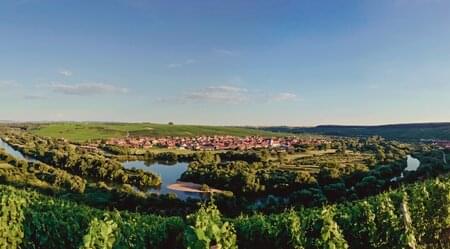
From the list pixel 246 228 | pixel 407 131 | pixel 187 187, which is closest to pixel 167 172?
pixel 187 187

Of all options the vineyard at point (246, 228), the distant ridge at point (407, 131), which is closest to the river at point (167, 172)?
the vineyard at point (246, 228)

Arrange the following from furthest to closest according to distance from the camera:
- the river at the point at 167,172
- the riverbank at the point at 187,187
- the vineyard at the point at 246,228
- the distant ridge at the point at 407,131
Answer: the distant ridge at the point at 407,131
the riverbank at the point at 187,187
the river at the point at 167,172
the vineyard at the point at 246,228

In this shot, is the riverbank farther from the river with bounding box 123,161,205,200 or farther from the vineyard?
the vineyard

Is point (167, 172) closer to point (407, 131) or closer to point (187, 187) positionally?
point (187, 187)

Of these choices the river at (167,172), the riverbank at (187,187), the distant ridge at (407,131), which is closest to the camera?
the river at (167,172)

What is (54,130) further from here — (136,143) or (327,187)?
(327,187)

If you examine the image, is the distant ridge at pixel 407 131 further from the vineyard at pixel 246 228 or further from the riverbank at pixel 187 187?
the vineyard at pixel 246 228

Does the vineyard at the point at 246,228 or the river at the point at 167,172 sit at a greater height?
the vineyard at the point at 246,228

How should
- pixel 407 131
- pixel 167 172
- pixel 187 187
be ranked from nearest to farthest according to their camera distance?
1. pixel 187 187
2. pixel 167 172
3. pixel 407 131
